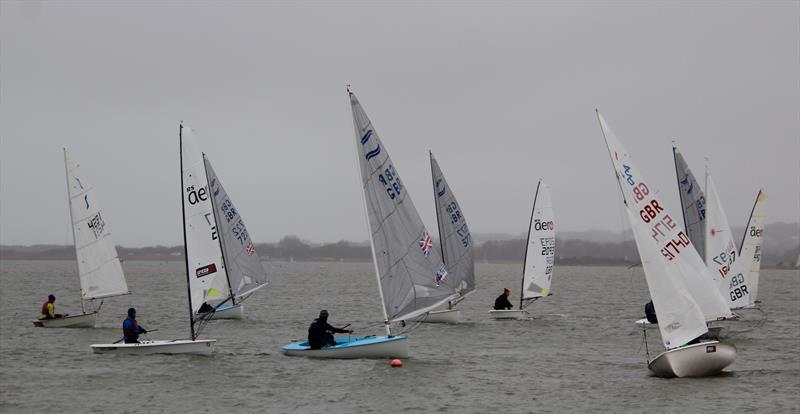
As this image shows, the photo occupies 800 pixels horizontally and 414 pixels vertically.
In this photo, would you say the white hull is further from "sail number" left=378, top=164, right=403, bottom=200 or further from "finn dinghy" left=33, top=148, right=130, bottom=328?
"sail number" left=378, top=164, right=403, bottom=200

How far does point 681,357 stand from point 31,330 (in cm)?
2402

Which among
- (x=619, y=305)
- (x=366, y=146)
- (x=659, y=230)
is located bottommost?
(x=619, y=305)

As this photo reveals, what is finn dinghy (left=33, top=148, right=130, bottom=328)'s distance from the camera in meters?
37.3

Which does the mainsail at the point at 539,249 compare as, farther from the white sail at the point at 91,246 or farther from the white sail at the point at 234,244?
the white sail at the point at 91,246

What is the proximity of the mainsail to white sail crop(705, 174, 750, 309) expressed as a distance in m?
8.92

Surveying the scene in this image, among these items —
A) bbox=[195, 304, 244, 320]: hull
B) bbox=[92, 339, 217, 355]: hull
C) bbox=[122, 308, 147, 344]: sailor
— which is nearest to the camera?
bbox=[92, 339, 217, 355]: hull

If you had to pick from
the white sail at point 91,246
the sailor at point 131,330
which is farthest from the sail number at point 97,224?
the sailor at point 131,330

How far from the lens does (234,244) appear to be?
4156cm

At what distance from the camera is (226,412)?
65.6 feet

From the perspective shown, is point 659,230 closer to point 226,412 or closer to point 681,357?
point 681,357

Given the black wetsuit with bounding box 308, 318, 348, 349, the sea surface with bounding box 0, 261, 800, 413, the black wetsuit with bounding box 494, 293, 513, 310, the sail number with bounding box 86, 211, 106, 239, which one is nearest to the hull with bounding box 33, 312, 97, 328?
the sea surface with bounding box 0, 261, 800, 413

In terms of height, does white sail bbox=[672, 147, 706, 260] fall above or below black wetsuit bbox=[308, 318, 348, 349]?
above

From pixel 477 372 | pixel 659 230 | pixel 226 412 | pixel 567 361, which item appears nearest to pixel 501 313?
pixel 567 361

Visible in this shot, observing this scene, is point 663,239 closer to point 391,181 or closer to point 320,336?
point 391,181
